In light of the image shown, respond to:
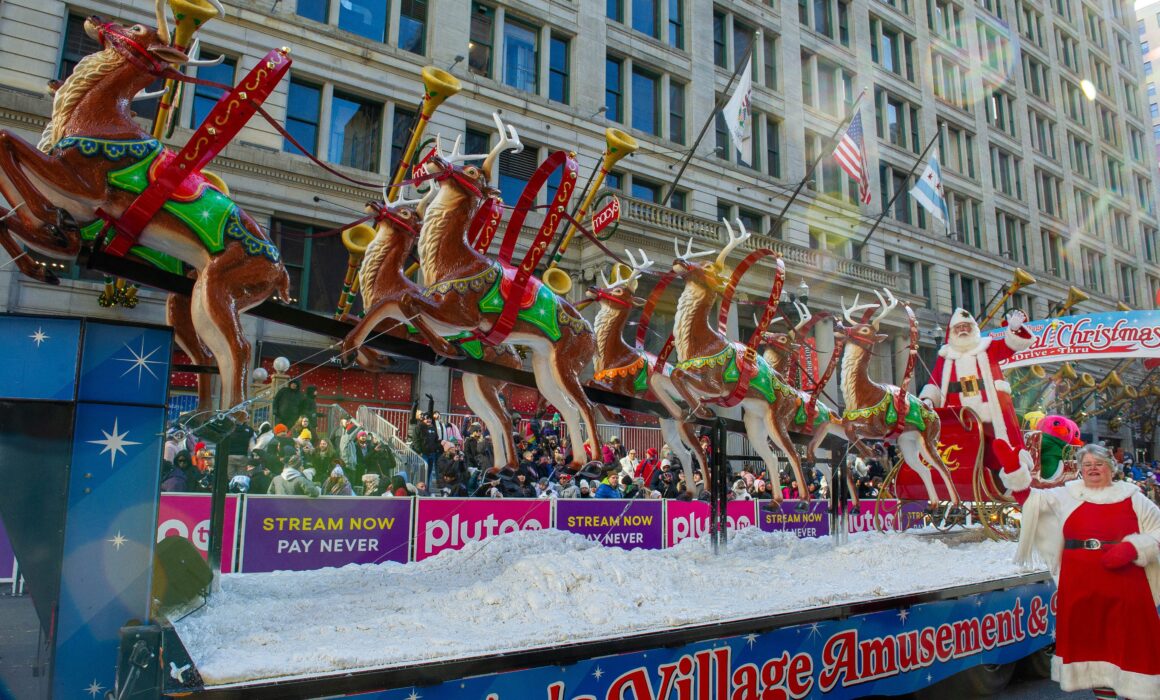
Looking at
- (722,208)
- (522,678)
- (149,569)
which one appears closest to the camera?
(149,569)

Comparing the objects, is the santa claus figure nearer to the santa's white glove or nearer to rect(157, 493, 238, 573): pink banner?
the santa's white glove

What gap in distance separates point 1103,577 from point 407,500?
6.65 m

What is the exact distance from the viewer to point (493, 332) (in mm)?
5574

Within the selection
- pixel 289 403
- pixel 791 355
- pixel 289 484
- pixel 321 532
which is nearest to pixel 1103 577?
pixel 791 355

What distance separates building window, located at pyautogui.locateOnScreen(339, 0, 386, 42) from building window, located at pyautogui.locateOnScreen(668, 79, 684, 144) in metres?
9.25

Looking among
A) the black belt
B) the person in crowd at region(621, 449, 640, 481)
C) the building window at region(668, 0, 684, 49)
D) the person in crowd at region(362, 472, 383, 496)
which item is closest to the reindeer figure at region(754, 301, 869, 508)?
the black belt

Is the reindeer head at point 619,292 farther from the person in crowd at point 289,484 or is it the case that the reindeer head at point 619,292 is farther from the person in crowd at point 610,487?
the person in crowd at point 610,487

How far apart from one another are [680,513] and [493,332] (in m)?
6.71

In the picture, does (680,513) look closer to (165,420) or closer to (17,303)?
(165,420)

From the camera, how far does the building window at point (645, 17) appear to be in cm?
2423

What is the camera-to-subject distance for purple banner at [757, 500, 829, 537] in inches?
511

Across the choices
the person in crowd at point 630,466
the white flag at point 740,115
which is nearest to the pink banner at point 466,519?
the person in crowd at point 630,466

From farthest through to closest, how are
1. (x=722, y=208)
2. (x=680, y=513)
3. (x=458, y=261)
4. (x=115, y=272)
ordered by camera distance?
(x=722, y=208)
(x=680, y=513)
(x=458, y=261)
(x=115, y=272)

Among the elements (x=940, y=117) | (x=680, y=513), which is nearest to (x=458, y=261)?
(x=680, y=513)
